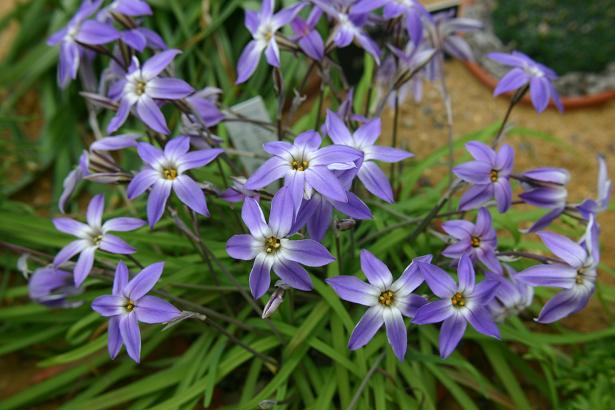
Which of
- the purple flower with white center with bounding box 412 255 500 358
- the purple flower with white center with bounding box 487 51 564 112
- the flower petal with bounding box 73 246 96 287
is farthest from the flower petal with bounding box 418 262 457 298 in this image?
the flower petal with bounding box 73 246 96 287

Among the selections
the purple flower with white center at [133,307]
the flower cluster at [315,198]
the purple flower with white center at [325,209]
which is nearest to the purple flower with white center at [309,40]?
the flower cluster at [315,198]

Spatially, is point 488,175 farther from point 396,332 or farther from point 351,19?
point 351,19

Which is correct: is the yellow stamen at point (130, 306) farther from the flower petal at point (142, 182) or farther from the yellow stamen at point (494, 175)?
the yellow stamen at point (494, 175)

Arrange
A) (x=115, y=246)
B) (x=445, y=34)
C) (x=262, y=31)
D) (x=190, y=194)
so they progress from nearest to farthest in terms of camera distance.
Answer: (x=190, y=194) → (x=115, y=246) → (x=262, y=31) → (x=445, y=34)

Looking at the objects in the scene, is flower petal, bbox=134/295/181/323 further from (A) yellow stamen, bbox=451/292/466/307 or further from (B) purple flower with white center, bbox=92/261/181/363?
(A) yellow stamen, bbox=451/292/466/307

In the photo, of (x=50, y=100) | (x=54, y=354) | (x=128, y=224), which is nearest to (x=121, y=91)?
(x=128, y=224)

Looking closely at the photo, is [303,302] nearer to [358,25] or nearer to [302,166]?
[302,166]

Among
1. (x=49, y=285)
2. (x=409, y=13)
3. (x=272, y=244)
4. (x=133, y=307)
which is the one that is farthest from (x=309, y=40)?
(x=49, y=285)
